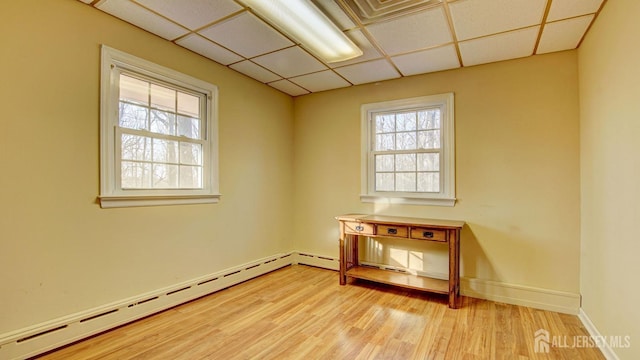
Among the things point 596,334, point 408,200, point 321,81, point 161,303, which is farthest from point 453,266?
point 161,303

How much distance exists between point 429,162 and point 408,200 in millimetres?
513

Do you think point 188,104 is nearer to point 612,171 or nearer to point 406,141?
point 406,141

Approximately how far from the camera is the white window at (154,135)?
7.65 feet

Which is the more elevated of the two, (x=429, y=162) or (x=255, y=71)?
(x=255, y=71)

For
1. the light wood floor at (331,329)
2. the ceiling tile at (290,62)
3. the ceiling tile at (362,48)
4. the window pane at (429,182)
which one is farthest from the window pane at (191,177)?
the window pane at (429,182)

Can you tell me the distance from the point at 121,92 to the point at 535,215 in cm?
397

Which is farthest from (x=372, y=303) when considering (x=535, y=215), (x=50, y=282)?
(x=50, y=282)

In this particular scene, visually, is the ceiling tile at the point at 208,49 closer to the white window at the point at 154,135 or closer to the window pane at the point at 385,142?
the white window at the point at 154,135

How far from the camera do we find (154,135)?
8.71 ft

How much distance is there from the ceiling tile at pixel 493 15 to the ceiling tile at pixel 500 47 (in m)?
0.12

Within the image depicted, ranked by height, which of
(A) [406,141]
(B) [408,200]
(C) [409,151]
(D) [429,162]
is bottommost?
(B) [408,200]

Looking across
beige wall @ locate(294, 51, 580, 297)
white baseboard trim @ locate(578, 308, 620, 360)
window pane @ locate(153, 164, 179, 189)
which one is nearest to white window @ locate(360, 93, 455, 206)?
beige wall @ locate(294, 51, 580, 297)

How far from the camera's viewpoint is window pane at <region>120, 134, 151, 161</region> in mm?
2443

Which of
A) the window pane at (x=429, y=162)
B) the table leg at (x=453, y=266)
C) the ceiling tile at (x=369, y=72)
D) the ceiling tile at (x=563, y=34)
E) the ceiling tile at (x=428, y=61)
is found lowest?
the table leg at (x=453, y=266)
